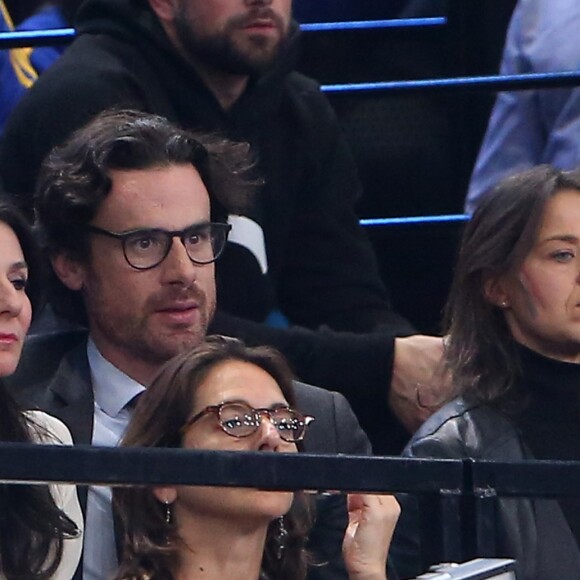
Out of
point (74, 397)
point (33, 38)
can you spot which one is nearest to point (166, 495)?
point (74, 397)

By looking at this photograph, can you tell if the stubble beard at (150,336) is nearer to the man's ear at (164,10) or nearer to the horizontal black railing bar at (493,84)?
the man's ear at (164,10)

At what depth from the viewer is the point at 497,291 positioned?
3.71m

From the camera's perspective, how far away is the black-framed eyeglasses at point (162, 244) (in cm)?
358

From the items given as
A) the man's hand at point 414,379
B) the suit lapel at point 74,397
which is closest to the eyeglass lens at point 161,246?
the suit lapel at point 74,397

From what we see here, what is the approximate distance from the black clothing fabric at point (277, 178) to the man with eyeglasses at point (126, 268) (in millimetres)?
331

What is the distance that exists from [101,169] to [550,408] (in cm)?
103

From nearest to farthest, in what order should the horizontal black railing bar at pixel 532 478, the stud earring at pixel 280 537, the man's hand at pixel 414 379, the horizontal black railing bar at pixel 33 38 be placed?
1. the horizontal black railing bar at pixel 532 478
2. the stud earring at pixel 280 537
3. the man's hand at pixel 414 379
4. the horizontal black railing bar at pixel 33 38

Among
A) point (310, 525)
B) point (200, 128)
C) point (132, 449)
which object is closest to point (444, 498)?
point (132, 449)

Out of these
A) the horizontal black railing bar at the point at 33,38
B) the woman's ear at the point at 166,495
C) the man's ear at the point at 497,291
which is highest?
the horizontal black railing bar at the point at 33,38

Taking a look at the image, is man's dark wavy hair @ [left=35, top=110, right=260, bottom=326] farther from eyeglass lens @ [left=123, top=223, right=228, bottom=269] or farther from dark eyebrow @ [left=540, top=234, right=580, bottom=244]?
dark eyebrow @ [left=540, top=234, right=580, bottom=244]

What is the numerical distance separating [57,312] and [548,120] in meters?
1.63

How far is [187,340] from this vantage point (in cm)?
358

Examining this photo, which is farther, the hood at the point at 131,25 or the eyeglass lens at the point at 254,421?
the hood at the point at 131,25

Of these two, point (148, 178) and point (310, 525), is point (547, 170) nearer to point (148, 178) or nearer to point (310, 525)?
point (148, 178)
